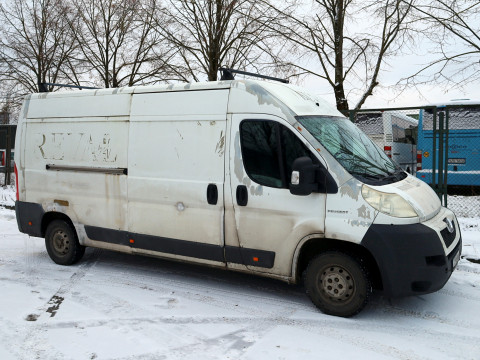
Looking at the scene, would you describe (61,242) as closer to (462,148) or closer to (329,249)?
(329,249)

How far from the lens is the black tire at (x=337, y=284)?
4609 mm

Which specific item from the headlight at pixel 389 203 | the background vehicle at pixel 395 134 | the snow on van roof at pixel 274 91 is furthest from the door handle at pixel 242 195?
the background vehicle at pixel 395 134

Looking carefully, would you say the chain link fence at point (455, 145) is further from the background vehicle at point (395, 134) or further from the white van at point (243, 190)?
the white van at point (243, 190)

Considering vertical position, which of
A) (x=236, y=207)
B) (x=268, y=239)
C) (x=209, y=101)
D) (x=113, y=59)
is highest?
(x=113, y=59)

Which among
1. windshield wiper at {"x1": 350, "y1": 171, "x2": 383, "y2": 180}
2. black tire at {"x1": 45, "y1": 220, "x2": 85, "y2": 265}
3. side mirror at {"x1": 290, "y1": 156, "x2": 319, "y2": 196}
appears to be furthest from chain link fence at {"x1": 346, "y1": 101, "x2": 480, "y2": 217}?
black tire at {"x1": 45, "y1": 220, "x2": 85, "y2": 265}

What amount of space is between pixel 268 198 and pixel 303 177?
54cm

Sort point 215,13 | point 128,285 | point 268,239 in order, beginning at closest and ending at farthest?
point 268,239
point 128,285
point 215,13

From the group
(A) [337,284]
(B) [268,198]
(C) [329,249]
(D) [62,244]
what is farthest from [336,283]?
(D) [62,244]

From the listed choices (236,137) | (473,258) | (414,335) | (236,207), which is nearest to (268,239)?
(236,207)

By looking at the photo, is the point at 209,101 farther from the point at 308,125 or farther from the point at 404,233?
the point at 404,233

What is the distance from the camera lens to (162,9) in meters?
16.4

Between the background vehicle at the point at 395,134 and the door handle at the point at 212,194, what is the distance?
908 centimetres

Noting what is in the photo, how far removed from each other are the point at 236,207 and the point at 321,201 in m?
0.95

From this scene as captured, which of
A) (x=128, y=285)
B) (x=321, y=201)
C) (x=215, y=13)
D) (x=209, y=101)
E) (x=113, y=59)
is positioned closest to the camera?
(x=321, y=201)
